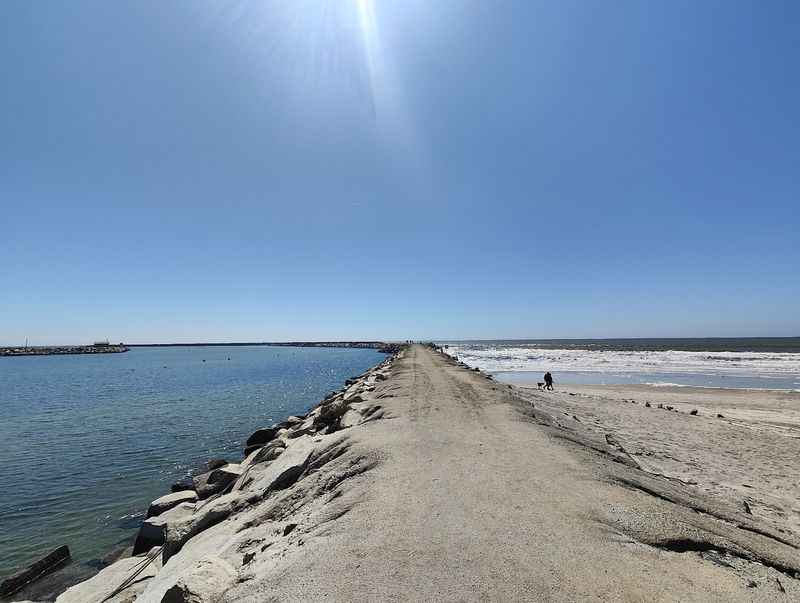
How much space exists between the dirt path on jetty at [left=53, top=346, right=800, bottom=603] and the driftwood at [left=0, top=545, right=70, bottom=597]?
213 cm

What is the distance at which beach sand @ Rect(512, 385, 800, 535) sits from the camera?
889 centimetres

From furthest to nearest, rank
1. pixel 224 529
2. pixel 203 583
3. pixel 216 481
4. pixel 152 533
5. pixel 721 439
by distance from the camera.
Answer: pixel 721 439, pixel 216 481, pixel 152 533, pixel 224 529, pixel 203 583

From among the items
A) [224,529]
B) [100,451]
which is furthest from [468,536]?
[100,451]

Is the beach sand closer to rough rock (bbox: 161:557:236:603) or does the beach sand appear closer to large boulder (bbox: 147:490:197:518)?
rough rock (bbox: 161:557:236:603)

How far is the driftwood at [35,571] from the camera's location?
6.97 m

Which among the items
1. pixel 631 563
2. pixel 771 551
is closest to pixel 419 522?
pixel 631 563

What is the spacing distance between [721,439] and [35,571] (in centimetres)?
2044

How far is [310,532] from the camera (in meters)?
4.72

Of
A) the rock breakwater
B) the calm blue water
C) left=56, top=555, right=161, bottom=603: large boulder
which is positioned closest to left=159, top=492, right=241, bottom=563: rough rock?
the rock breakwater

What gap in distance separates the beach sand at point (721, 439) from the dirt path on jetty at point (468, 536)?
3503 mm

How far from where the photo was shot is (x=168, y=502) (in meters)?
9.23

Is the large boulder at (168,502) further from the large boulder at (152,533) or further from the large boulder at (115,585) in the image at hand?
→ the large boulder at (115,585)

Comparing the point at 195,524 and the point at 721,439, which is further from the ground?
the point at 195,524

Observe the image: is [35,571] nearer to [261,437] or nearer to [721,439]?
[261,437]
